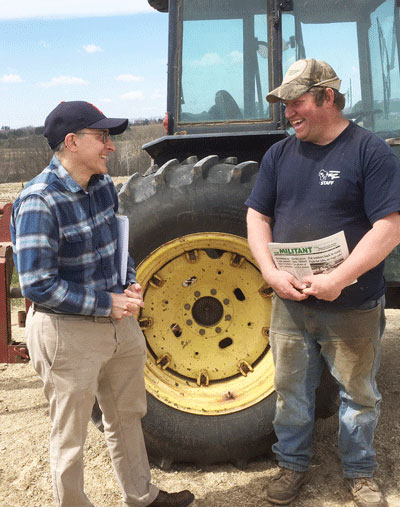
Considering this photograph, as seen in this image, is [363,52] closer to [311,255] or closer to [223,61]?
[223,61]

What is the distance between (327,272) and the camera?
2484 millimetres

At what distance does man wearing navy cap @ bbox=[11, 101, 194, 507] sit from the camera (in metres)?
2.12

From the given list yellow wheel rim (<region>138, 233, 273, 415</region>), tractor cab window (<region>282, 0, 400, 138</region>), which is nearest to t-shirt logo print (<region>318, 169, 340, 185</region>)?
→ yellow wheel rim (<region>138, 233, 273, 415</region>)

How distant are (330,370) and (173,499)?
862 mm

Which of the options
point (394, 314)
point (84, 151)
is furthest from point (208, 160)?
point (394, 314)

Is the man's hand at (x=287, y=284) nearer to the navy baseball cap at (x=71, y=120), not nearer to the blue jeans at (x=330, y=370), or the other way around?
the blue jeans at (x=330, y=370)

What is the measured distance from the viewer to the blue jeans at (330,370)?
2.59 meters

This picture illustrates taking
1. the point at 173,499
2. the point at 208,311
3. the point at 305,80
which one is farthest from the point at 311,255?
the point at 173,499

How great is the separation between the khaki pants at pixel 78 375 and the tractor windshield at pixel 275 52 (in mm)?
1597

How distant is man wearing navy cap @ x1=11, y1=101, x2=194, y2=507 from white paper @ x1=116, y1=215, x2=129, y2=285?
0.11ft

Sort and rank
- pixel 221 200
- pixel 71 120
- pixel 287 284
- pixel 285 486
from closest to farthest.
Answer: pixel 71 120 < pixel 287 284 < pixel 285 486 < pixel 221 200

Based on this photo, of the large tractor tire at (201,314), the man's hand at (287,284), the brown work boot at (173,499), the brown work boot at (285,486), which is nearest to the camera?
the man's hand at (287,284)

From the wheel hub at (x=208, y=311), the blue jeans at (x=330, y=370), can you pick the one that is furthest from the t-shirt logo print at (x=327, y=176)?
the wheel hub at (x=208, y=311)

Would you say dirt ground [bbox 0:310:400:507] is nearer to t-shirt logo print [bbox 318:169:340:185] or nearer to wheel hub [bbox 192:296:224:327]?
wheel hub [bbox 192:296:224:327]
